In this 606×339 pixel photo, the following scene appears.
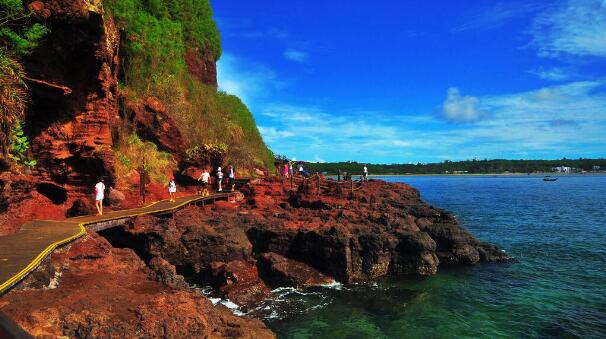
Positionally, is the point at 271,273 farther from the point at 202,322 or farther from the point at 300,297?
the point at 202,322

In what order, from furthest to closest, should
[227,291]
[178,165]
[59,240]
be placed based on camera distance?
[178,165] → [227,291] → [59,240]

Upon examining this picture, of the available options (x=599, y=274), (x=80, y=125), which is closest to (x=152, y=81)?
(x=80, y=125)

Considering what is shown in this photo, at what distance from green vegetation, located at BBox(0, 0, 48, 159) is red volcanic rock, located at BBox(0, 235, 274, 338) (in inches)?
233

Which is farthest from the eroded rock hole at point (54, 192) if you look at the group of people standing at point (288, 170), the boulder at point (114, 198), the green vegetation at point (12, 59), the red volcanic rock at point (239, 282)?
the group of people standing at point (288, 170)

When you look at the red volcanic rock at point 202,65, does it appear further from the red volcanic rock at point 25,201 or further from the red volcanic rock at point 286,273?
the red volcanic rock at point 286,273

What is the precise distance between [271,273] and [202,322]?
8.93 m

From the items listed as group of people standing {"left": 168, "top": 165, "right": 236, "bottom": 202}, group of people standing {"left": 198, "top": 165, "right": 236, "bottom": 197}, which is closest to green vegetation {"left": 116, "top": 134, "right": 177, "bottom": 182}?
group of people standing {"left": 168, "top": 165, "right": 236, "bottom": 202}

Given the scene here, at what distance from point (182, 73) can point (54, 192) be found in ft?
78.7

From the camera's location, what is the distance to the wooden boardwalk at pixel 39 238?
882 centimetres

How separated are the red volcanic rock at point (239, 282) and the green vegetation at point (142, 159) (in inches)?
417

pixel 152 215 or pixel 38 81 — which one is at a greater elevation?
pixel 38 81

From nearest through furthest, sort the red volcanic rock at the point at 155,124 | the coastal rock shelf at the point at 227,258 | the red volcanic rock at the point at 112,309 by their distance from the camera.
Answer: the red volcanic rock at the point at 112,309, the coastal rock shelf at the point at 227,258, the red volcanic rock at the point at 155,124

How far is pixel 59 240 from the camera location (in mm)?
11906

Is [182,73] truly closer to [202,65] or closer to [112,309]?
Answer: [202,65]
